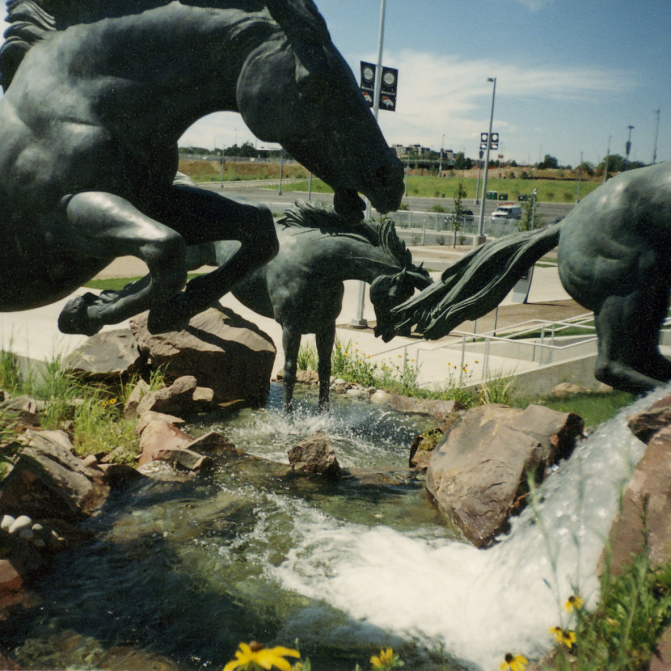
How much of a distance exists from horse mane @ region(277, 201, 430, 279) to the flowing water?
8.01 feet

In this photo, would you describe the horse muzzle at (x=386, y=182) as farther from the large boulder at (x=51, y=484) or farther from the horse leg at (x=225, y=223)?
the large boulder at (x=51, y=484)

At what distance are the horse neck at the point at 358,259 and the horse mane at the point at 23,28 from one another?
423cm

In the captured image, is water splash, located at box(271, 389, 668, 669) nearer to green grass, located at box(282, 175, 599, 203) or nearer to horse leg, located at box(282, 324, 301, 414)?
horse leg, located at box(282, 324, 301, 414)

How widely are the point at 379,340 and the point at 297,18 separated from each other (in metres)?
8.93

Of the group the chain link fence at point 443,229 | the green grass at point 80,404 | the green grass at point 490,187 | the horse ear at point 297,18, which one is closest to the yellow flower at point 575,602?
the horse ear at point 297,18

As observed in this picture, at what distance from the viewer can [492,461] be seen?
451 cm

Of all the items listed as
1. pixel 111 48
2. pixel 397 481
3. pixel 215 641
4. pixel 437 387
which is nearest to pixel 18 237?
pixel 111 48

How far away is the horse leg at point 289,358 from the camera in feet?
22.4

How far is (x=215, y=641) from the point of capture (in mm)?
3037

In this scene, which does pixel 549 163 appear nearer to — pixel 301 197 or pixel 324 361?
pixel 301 197

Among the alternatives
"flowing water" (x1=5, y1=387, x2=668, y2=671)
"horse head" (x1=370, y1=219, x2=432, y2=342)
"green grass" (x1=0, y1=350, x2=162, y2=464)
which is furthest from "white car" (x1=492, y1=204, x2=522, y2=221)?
"flowing water" (x1=5, y1=387, x2=668, y2=671)

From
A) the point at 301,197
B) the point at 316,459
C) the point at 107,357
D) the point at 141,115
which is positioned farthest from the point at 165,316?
the point at 301,197

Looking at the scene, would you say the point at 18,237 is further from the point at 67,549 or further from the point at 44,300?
the point at 67,549

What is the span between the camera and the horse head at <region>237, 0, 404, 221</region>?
7.00ft
